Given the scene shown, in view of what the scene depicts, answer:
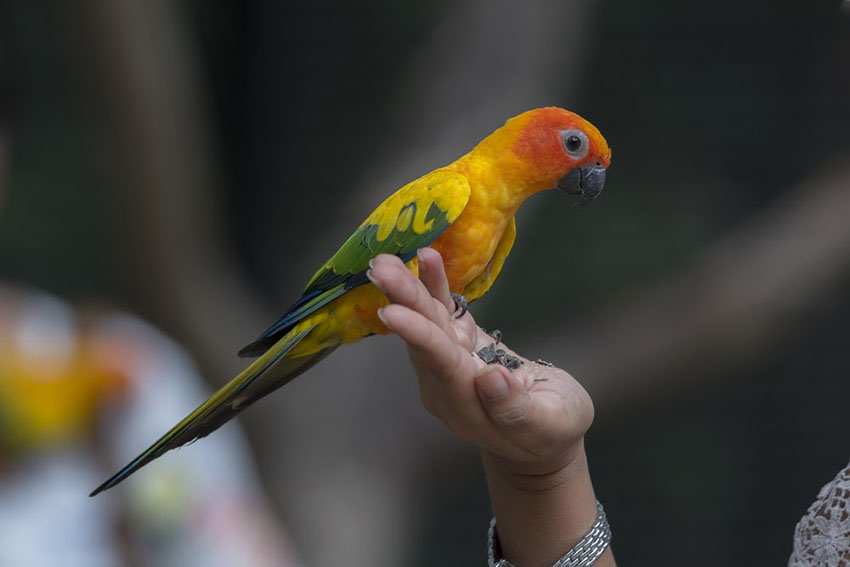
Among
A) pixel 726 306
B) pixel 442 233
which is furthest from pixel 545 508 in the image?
pixel 726 306

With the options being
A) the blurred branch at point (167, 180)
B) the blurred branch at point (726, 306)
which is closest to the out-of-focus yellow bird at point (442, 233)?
the blurred branch at point (167, 180)

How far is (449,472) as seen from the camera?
216 centimetres

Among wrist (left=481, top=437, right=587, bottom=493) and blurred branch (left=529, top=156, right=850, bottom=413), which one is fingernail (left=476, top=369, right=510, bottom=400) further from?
blurred branch (left=529, top=156, right=850, bottom=413)

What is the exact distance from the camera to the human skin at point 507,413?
0.68 meters

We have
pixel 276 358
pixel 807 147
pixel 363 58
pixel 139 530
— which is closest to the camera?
pixel 276 358

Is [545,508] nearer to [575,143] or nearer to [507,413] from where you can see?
[507,413]

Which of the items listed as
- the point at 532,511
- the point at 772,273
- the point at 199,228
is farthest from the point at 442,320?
the point at 772,273

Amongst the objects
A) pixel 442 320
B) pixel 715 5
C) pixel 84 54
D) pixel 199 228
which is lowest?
pixel 442 320

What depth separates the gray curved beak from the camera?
965 mm

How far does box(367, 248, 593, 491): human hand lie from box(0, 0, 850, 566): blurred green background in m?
1.17

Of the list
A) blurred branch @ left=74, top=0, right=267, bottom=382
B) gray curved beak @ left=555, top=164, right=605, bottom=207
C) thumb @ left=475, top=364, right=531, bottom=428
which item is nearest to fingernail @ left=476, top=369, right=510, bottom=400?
thumb @ left=475, top=364, right=531, bottom=428

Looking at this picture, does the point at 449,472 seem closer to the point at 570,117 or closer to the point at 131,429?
the point at 131,429

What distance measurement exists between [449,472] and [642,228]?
0.86 meters

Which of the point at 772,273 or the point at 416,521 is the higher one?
the point at 772,273
